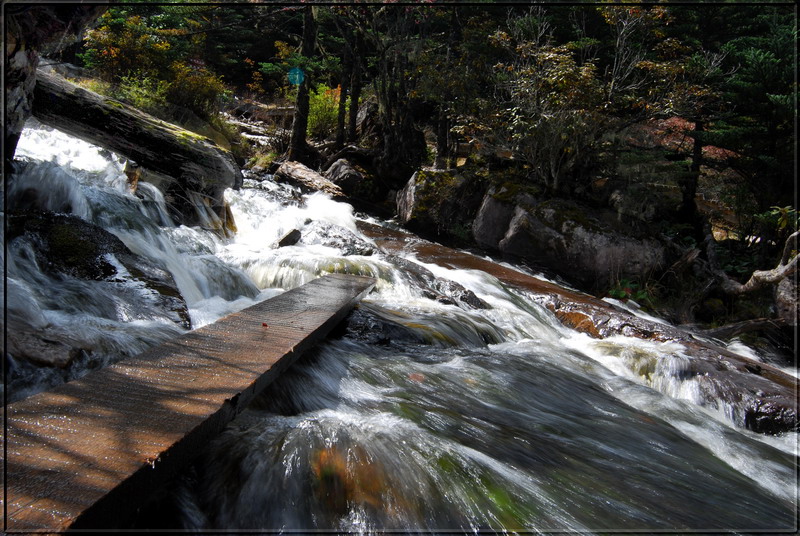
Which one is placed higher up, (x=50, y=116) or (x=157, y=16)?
(x=157, y=16)

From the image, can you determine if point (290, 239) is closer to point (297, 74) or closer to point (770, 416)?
point (770, 416)

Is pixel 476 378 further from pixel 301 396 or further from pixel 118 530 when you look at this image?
pixel 118 530

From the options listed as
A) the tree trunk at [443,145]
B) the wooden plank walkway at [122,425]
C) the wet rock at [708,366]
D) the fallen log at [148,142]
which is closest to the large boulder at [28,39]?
the fallen log at [148,142]

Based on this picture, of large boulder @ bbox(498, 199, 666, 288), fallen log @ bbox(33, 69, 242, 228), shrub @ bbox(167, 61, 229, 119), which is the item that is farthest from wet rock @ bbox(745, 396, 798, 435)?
shrub @ bbox(167, 61, 229, 119)

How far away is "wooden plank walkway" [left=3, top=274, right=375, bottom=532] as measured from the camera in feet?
4.58

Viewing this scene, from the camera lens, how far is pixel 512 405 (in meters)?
3.62

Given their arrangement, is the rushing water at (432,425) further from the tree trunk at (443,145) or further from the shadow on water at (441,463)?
the tree trunk at (443,145)

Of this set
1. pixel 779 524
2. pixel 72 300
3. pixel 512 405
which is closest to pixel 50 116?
pixel 72 300

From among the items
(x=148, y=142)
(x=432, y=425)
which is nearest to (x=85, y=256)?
(x=432, y=425)

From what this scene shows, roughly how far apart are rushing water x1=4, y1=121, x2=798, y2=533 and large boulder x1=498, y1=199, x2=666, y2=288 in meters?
3.48

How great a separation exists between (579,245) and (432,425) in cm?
787

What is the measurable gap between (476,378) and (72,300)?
10.8 ft

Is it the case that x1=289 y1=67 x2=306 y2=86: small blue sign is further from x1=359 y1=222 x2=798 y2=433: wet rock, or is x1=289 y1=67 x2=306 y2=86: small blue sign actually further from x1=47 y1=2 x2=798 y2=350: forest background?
x1=359 y1=222 x2=798 y2=433: wet rock

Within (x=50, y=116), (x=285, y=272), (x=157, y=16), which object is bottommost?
(x=285, y=272)
